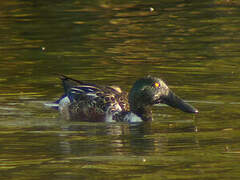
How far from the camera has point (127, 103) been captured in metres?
12.4

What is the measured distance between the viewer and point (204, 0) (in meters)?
25.4

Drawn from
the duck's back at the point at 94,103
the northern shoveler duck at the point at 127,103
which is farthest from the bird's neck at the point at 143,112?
the duck's back at the point at 94,103

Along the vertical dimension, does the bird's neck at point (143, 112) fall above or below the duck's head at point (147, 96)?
below

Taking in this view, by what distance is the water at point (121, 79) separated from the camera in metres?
9.39

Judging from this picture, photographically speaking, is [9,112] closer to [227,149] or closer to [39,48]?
[227,149]

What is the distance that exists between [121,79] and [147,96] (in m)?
2.72

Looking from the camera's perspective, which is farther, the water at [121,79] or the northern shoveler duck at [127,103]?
the northern shoveler duck at [127,103]

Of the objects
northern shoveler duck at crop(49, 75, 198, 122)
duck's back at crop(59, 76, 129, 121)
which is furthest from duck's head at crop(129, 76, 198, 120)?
duck's back at crop(59, 76, 129, 121)

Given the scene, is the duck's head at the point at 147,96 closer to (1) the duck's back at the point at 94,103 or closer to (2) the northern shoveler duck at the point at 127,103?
(2) the northern shoveler duck at the point at 127,103

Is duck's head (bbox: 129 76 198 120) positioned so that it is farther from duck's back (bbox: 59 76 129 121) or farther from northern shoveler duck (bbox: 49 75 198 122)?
duck's back (bbox: 59 76 129 121)

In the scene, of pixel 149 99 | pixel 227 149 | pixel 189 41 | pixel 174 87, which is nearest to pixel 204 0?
pixel 189 41

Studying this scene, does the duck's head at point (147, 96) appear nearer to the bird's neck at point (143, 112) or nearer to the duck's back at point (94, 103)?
the bird's neck at point (143, 112)

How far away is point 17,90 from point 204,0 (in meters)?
12.1

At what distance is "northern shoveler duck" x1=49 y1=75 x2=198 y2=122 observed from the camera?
39.7 feet
